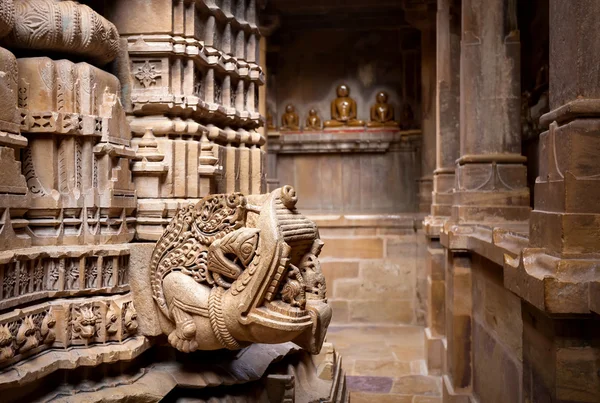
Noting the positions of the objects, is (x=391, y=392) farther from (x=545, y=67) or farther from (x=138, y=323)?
(x=545, y=67)

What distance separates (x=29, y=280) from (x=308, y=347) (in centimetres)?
157

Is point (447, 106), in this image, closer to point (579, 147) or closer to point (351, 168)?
point (351, 168)

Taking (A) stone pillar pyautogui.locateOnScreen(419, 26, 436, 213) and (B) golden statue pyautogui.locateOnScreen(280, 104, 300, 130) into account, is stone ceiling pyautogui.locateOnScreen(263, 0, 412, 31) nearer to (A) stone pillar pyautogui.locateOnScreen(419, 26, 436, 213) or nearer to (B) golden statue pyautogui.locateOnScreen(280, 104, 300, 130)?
(A) stone pillar pyautogui.locateOnScreen(419, 26, 436, 213)

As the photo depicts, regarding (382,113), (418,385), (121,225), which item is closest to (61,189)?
(121,225)

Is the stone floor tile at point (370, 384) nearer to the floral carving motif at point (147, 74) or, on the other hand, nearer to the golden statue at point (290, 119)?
the floral carving motif at point (147, 74)

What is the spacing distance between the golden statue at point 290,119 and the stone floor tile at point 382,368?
569cm

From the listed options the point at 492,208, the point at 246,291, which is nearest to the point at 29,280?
the point at 246,291

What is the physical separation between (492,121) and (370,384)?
3.28 meters

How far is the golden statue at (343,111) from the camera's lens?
39.6ft

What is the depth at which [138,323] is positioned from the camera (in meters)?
3.76

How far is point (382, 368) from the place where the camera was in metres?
7.61

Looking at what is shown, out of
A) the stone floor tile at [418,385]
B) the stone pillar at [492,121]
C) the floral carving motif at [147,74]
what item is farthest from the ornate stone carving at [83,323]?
the stone floor tile at [418,385]

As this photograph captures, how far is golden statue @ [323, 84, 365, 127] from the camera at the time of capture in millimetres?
12070

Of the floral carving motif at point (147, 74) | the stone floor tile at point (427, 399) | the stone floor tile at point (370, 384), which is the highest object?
the floral carving motif at point (147, 74)
